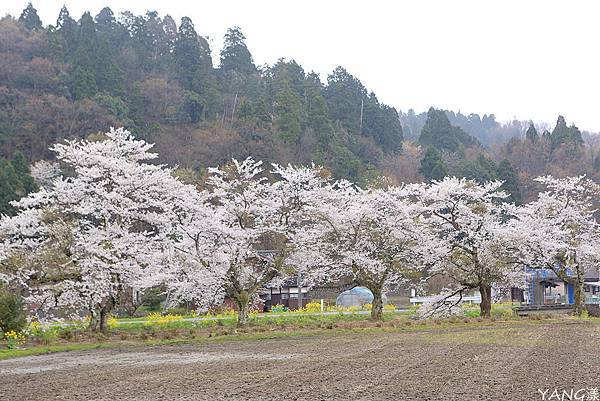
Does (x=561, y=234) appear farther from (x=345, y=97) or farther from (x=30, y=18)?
(x=30, y=18)

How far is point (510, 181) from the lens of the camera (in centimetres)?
5759

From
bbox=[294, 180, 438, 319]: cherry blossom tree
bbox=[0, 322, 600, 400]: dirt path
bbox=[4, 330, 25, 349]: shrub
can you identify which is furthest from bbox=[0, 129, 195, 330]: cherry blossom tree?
bbox=[294, 180, 438, 319]: cherry blossom tree

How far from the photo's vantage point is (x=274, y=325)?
2481 centimetres

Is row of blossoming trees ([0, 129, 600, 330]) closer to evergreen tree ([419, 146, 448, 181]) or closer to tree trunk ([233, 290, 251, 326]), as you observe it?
tree trunk ([233, 290, 251, 326])

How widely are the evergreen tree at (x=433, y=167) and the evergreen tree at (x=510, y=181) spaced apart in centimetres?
455

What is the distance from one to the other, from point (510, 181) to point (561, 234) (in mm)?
31334

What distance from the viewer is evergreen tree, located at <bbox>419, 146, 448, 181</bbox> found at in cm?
5850

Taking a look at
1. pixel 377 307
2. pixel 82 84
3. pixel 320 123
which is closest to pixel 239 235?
pixel 377 307

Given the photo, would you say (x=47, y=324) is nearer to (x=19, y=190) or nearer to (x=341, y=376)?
(x=341, y=376)

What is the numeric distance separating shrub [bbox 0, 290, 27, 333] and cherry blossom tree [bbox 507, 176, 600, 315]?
17.1 metres

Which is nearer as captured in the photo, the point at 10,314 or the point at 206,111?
the point at 10,314

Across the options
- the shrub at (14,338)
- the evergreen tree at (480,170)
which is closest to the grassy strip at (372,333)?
the shrub at (14,338)

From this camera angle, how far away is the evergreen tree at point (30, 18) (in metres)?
70.2

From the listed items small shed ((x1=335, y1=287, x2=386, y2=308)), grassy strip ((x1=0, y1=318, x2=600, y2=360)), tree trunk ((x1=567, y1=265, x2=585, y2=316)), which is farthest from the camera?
small shed ((x1=335, y1=287, x2=386, y2=308))
